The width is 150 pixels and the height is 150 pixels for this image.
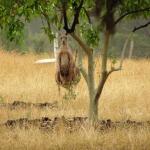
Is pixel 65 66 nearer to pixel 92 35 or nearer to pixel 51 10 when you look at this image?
pixel 92 35

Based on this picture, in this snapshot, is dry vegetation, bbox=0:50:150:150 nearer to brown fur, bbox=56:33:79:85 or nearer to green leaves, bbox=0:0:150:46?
brown fur, bbox=56:33:79:85

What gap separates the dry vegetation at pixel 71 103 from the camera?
8.34 meters

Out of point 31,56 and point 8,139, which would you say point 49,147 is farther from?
point 31,56

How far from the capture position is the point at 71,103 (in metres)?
14.2

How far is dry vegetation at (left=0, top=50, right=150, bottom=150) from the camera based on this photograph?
8.34 meters

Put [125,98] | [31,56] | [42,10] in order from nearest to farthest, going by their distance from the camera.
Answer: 1. [42,10]
2. [125,98]
3. [31,56]

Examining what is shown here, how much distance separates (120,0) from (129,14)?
971 mm

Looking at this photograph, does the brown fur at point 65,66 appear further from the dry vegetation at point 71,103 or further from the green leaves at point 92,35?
the green leaves at point 92,35

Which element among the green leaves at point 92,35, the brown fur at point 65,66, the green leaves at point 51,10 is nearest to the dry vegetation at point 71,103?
the brown fur at point 65,66

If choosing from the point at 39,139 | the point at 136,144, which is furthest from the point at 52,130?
the point at 136,144

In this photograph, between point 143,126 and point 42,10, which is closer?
point 42,10

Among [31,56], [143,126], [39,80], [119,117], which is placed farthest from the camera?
[31,56]

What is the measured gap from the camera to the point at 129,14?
31.5 feet

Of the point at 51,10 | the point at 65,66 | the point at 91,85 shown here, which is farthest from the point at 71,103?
the point at 51,10
